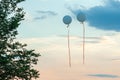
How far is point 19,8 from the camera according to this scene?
53.2 meters

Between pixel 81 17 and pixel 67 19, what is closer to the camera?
pixel 81 17

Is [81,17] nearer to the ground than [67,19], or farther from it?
farther from it

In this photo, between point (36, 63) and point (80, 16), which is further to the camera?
point (80, 16)

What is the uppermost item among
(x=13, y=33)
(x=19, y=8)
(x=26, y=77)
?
(x=19, y=8)

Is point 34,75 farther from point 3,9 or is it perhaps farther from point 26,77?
point 3,9

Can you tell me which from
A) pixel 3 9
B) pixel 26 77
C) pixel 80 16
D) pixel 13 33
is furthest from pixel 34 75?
pixel 80 16

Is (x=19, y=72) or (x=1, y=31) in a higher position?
(x=1, y=31)

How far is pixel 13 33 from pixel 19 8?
11.4ft

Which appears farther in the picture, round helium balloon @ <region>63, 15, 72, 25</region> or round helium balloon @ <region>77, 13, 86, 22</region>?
round helium balloon @ <region>63, 15, 72, 25</region>

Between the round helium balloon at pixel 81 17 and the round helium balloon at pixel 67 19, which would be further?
the round helium balloon at pixel 67 19

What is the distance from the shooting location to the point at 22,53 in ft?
170

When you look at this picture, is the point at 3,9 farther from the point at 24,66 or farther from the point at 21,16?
the point at 24,66

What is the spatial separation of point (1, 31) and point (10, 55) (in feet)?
11.1

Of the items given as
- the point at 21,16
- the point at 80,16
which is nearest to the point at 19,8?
the point at 21,16
